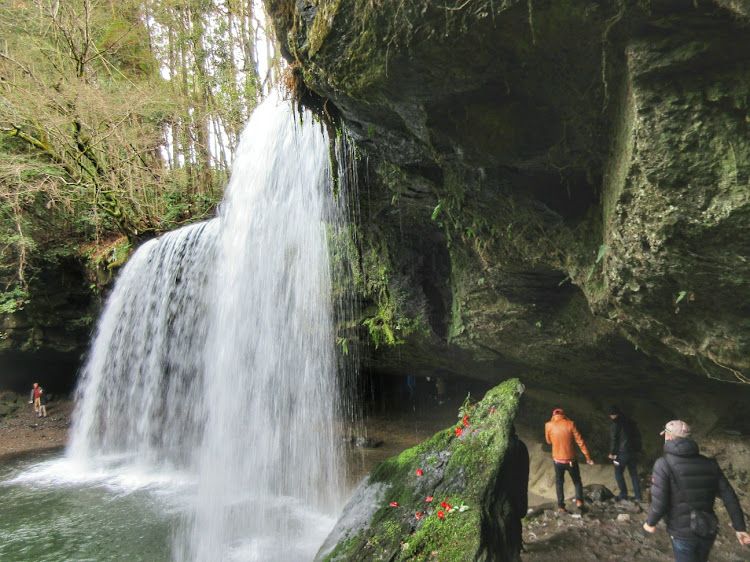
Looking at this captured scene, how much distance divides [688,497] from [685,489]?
6 cm

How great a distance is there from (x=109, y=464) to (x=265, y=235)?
6.34 m

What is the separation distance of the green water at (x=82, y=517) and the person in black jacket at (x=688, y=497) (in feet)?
17.6

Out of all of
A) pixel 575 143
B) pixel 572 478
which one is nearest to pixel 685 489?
pixel 572 478

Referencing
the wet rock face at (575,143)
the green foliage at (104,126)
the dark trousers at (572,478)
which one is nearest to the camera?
the wet rock face at (575,143)

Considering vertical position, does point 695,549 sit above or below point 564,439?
below

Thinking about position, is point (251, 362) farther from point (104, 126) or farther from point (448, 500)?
point (104, 126)

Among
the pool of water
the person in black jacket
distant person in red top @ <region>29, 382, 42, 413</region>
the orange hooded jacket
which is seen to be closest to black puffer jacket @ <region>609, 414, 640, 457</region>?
the orange hooded jacket

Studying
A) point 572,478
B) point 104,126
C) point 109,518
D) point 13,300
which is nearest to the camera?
point 572,478

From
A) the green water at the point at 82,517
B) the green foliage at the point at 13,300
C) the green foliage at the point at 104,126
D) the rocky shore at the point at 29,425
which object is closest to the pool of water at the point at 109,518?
the green water at the point at 82,517

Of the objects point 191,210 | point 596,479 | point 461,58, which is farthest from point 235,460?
point 191,210

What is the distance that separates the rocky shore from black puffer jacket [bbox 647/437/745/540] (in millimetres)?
13319

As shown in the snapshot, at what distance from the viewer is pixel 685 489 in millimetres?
3342

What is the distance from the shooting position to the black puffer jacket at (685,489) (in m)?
3.33

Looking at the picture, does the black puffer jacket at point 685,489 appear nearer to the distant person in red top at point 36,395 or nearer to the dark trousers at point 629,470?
the dark trousers at point 629,470
